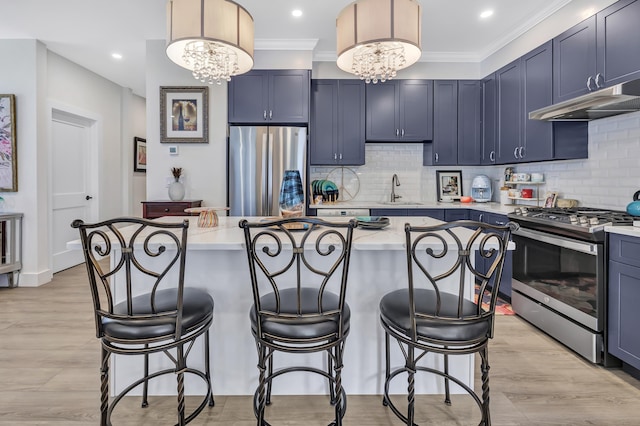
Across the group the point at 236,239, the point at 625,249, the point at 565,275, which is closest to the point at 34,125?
the point at 236,239

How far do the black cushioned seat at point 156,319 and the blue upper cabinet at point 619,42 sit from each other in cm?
302

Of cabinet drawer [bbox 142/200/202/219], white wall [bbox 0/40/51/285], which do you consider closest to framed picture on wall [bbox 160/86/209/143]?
cabinet drawer [bbox 142/200/202/219]

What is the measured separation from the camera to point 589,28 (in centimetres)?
275

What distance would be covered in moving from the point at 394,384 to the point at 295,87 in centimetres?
329

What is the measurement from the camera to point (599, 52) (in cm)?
266

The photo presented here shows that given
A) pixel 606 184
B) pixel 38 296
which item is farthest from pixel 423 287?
pixel 38 296

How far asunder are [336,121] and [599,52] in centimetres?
256

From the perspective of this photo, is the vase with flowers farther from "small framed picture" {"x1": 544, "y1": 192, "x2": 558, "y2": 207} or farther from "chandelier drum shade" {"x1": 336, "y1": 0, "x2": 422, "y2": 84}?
"small framed picture" {"x1": 544, "y1": 192, "x2": 558, "y2": 207}

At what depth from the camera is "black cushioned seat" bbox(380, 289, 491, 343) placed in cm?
139

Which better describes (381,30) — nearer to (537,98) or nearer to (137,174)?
(537,98)

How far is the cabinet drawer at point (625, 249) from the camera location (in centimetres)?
205

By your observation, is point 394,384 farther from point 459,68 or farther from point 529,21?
point 459,68

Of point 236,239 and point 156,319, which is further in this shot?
point 236,239

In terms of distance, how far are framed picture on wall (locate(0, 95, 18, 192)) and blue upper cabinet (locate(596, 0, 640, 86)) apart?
5.67 meters
